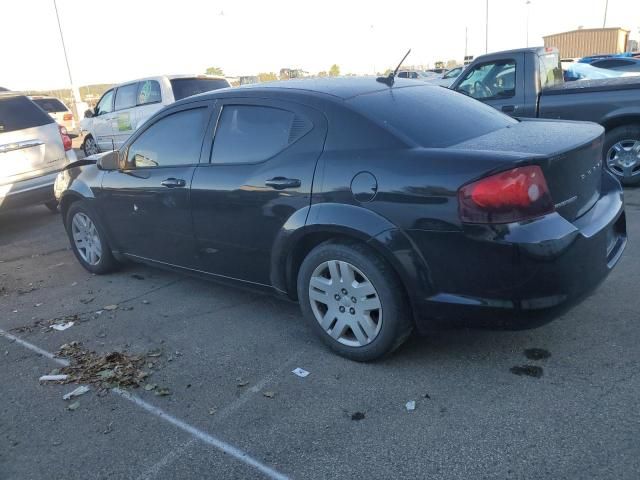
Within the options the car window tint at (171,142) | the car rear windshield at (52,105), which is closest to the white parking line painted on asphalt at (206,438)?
the car window tint at (171,142)

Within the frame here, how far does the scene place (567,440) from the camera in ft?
8.46

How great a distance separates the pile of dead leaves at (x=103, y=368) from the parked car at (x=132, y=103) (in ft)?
26.3

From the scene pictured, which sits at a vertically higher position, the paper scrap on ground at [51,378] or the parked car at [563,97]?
the parked car at [563,97]

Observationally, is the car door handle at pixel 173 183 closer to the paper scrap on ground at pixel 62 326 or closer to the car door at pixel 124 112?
the paper scrap on ground at pixel 62 326

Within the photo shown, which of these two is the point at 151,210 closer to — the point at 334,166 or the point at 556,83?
the point at 334,166

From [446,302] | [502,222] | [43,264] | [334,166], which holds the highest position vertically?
[334,166]

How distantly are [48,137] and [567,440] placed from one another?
752cm

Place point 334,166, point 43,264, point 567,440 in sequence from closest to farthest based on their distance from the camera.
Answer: point 567,440, point 334,166, point 43,264

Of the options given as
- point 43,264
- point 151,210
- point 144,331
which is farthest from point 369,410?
point 43,264

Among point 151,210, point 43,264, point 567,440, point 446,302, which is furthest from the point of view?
point 43,264

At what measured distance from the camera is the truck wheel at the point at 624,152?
22.8ft

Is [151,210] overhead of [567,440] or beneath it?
overhead

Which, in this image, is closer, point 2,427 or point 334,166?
point 2,427

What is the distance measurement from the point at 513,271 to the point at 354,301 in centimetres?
96
